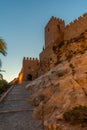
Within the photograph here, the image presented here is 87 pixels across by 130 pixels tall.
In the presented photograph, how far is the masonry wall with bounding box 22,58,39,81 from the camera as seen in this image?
45438 millimetres

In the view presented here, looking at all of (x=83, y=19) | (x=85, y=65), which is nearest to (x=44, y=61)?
(x=83, y=19)

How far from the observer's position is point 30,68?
46062 mm

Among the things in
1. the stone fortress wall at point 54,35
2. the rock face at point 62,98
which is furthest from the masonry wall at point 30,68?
the rock face at point 62,98

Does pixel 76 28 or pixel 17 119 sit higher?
pixel 76 28

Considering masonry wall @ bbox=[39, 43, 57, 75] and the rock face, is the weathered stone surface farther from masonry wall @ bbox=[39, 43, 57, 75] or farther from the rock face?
masonry wall @ bbox=[39, 43, 57, 75]

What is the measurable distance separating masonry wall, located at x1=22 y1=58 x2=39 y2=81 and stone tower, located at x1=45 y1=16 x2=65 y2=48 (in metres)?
8.50

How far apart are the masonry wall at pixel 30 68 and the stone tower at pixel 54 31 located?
8.50 m

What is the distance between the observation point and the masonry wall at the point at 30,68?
149 ft

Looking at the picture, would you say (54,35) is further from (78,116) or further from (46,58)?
(78,116)

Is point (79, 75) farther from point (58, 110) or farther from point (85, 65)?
point (58, 110)

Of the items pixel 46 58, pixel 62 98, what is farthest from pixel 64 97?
pixel 46 58

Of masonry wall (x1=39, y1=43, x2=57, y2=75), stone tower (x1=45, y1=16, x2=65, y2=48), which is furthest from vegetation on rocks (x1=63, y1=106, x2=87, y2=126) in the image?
stone tower (x1=45, y1=16, x2=65, y2=48)

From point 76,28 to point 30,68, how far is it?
1852cm

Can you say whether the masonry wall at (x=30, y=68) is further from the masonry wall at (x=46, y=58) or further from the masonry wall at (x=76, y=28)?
the masonry wall at (x=76, y=28)
